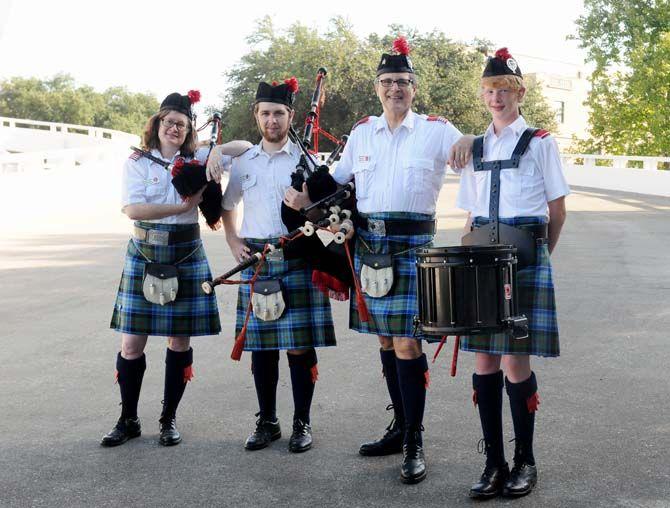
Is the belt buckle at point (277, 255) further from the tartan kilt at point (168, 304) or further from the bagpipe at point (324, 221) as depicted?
the tartan kilt at point (168, 304)

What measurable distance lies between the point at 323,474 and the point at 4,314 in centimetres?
540

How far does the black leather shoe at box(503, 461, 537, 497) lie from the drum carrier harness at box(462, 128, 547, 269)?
85 cm

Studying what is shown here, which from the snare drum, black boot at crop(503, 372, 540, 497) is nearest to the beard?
the snare drum

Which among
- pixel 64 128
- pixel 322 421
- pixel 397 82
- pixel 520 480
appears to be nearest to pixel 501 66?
pixel 397 82

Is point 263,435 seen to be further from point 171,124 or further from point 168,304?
point 171,124

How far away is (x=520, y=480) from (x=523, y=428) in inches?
8.3

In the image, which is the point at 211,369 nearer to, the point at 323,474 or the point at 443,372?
the point at 443,372

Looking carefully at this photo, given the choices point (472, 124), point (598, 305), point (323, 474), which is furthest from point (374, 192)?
point (472, 124)

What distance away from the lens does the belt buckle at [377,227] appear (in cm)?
446

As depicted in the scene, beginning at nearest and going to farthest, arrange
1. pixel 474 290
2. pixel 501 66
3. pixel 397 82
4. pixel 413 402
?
pixel 474 290
pixel 501 66
pixel 413 402
pixel 397 82

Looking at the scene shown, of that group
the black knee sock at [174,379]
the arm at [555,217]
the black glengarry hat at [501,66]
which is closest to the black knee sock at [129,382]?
the black knee sock at [174,379]

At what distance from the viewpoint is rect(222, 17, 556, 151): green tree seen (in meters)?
55.9

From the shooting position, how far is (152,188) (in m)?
4.92

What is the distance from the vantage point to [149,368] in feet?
22.1
